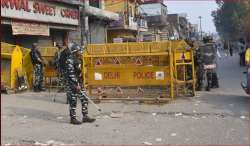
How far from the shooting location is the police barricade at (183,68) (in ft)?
42.8

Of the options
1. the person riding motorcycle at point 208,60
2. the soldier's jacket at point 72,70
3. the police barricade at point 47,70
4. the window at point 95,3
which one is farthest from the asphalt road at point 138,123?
the window at point 95,3

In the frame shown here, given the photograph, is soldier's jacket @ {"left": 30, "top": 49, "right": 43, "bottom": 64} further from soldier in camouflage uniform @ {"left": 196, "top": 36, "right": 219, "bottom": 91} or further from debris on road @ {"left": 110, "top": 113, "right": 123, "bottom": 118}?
debris on road @ {"left": 110, "top": 113, "right": 123, "bottom": 118}

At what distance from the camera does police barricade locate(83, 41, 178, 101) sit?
12445mm

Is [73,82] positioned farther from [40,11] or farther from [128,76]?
[40,11]

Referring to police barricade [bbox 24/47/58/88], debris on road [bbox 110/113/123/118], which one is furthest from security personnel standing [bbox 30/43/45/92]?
debris on road [bbox 110/113/123/118]

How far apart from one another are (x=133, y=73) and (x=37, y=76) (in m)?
5.17

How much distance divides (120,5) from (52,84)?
106 ft

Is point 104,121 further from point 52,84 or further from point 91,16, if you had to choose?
point 91,16

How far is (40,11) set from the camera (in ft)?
71.6

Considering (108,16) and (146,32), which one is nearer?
(108,16)

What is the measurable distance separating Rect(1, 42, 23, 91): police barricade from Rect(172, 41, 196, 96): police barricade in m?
5.70

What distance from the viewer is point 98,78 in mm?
12883

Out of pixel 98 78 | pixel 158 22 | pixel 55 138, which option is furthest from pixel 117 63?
pixel 158 22

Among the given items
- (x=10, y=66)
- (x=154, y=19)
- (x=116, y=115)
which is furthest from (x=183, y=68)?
(x=154, y=19)
